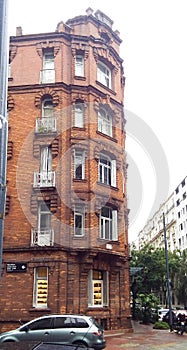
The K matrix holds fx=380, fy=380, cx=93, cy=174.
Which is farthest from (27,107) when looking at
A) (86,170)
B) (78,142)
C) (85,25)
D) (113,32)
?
(113,32)

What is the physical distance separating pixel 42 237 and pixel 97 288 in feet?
14.0

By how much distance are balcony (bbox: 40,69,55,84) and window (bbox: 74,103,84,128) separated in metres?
2.23

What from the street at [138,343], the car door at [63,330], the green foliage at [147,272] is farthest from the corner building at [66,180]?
the green foliage at [147,272]

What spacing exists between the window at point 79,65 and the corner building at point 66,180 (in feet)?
0.21

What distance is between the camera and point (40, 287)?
19375mm

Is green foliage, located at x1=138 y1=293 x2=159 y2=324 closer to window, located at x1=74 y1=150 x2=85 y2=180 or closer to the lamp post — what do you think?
window, located at x1=74 y1=150 x2=85 y2=180

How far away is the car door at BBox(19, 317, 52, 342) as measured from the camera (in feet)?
44.6

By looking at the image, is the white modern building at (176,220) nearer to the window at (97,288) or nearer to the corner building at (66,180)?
the corner building at (66,180)

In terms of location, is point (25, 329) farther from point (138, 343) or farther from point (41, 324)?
point (138, 343)

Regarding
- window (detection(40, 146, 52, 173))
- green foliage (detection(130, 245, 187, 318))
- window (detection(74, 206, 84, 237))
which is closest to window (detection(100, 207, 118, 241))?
window (detection(74, 206, 84, 237))

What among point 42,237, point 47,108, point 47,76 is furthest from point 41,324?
point 47,76

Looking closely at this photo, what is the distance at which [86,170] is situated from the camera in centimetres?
2189

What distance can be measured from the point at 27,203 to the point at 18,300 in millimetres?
5035

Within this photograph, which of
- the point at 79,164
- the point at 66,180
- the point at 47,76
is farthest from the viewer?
the point at 47,76
